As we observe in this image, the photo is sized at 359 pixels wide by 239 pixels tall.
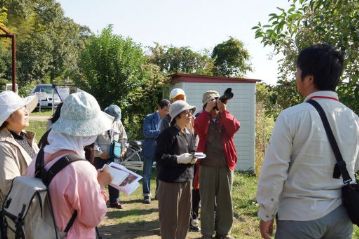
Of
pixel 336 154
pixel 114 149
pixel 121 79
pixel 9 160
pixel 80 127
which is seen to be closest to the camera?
pixel 80 127

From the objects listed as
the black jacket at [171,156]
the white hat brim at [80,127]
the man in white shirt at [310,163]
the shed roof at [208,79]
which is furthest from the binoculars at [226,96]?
the shed roof at [208,79]

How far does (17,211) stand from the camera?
8.11 ft

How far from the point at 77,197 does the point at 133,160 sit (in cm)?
995

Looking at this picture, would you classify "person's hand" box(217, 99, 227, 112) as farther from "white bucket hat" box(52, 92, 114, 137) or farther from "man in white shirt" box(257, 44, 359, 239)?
"white bucket hat" box(52, 92, 114, 137)

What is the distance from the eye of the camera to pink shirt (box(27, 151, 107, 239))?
244 cm

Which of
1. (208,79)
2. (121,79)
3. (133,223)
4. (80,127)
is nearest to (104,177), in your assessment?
(80,127)

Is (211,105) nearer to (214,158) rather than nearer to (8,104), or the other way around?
(214,158)

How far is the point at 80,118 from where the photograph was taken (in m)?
2.64

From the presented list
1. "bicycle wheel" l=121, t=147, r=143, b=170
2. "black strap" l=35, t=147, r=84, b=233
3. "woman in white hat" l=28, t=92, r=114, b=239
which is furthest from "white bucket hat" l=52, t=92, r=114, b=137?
"bicycle wheel" l=121, t=147, r=143, b=170

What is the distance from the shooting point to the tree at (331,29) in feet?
15.2

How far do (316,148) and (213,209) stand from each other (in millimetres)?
3583

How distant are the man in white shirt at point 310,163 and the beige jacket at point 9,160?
1.71m

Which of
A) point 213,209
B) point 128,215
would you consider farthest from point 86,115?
point 128,215

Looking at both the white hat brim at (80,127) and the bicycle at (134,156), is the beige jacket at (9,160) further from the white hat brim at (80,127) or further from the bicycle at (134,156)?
the bicycle at (134,156)
